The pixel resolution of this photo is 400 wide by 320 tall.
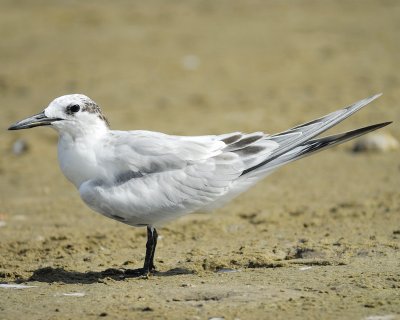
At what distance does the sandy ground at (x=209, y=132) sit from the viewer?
4.70 m

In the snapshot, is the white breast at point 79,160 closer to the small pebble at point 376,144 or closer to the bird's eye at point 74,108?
the bird's eye at point 74,108

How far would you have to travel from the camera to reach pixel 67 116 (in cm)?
525

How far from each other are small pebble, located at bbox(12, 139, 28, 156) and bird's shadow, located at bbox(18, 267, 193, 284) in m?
3.79

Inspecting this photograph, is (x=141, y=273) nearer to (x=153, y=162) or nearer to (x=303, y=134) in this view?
(x=153, y=162)

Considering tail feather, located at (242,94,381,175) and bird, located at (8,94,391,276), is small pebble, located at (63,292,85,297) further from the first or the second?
tail feather, located at (242,94,381,175)

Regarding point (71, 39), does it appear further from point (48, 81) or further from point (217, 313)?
point (217, 313)

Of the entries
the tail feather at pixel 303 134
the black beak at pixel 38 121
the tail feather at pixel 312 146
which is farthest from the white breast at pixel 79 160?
the tail feather at pixel 312 146

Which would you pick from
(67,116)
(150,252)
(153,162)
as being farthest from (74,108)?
(150,252)

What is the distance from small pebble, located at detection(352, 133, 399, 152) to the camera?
27.4 ft

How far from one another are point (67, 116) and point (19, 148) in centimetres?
398

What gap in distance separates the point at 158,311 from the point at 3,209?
3175 millimetres

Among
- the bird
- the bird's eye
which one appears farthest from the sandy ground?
the bird's eye

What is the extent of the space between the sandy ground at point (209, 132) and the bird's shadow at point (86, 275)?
0.01 m

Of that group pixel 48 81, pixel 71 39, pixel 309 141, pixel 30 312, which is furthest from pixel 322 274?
pixel 71 39
